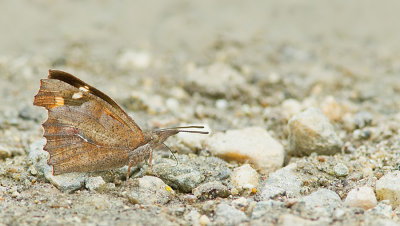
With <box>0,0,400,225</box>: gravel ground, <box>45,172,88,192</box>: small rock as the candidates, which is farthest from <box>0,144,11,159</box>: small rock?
<box>45,172,88,192</box>: small rock

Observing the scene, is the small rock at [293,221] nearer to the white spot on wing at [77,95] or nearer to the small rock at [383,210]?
the small rock at [383,210]

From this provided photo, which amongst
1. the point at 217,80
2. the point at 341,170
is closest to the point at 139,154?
the point at 341,170

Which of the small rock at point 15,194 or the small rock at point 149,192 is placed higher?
the small rock at point 15,194

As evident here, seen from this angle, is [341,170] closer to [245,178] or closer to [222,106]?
[245,178]

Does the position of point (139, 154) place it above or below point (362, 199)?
above

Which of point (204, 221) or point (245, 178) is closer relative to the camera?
point (204, 221)

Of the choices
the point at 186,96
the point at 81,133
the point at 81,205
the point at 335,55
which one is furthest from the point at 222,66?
the point at 81,205

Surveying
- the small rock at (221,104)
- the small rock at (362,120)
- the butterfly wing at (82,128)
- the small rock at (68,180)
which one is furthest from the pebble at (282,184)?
the small rock at (221,104)

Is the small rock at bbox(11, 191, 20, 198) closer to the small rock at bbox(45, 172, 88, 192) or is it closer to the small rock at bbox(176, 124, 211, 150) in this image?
the small rock at bbox(45, 172, 88, 192)
